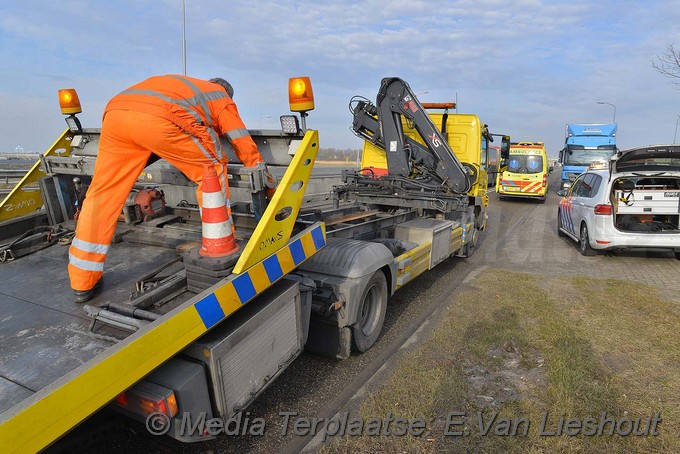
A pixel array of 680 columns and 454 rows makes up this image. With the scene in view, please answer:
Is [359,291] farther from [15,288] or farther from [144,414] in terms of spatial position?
[15,288]

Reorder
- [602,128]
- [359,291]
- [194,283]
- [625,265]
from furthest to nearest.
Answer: [602,128] < [625,265] < [359,291] < [194,283]

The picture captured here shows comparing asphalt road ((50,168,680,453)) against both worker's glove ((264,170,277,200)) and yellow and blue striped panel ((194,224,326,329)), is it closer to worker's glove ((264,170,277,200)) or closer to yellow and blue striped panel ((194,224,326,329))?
yellow and blue striped panel ((194,224,326,329))

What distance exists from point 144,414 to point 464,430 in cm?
201

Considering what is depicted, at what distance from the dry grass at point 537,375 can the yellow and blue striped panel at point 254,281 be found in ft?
3.78

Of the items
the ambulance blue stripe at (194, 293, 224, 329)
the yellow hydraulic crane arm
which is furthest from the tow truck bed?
the yellow hydraulic crane arm

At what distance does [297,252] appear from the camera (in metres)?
2.85

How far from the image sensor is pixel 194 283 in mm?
2424

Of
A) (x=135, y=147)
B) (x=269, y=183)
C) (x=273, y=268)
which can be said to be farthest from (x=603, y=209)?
(x=135, y=147)

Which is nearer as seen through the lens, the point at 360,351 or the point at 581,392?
the point at 581,392

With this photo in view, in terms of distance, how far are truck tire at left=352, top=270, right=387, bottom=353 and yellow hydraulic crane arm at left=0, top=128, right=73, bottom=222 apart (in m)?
3.29

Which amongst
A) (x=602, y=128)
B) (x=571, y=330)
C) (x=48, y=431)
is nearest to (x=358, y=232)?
(x=571, y=330)

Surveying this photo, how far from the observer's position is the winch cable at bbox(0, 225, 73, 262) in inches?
125

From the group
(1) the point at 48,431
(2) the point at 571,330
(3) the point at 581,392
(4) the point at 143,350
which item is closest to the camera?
(1) the point at 48,431

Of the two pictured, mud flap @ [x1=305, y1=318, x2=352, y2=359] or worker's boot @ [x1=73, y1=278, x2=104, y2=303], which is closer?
worker's boot @ [x1=73, y1=278, x2=104, y2=303]
